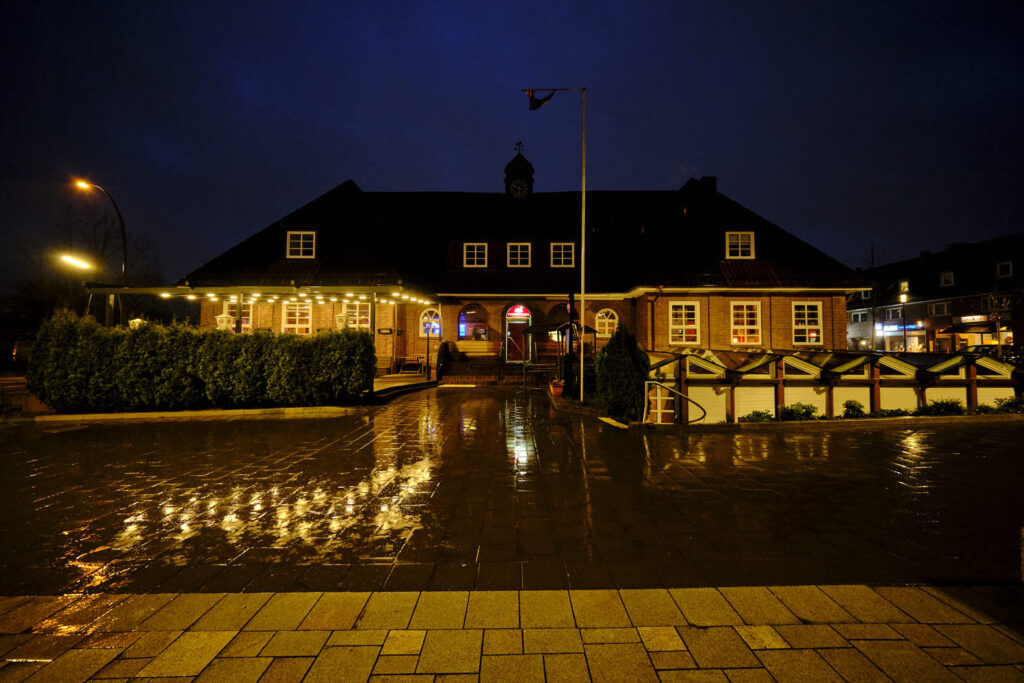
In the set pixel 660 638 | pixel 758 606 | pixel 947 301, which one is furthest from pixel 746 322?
pixel 947 301

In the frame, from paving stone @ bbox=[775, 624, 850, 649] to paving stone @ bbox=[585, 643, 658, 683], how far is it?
89 centimetres

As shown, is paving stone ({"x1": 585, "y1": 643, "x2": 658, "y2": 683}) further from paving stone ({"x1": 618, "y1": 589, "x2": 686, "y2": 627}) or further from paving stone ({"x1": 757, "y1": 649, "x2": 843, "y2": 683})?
paving stone ({"x1": 757, "y1": 649, "x2": 843, "y2": 683})

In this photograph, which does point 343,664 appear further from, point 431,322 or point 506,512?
point 431,322

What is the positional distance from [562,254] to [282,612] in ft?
73.5

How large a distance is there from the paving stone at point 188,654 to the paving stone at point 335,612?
0.45m

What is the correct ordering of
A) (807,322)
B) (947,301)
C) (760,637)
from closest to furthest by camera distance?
(760,637) < (807,322) < (947,301)

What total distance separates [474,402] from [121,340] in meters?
9.34


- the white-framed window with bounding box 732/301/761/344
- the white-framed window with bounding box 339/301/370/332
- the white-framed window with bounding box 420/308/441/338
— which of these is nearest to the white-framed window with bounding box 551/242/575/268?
the white-framed window with bounding box 420/308/441/338

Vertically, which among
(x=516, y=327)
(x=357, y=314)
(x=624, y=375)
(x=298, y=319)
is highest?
(x=357, y=314)

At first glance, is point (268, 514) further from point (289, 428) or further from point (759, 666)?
point (289, 428)

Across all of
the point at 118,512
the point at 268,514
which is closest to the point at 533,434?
the point at 268,514

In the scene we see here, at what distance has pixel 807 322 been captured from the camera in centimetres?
2088

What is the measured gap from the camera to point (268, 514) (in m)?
4.46

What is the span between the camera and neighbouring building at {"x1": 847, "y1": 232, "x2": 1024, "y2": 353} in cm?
3384
